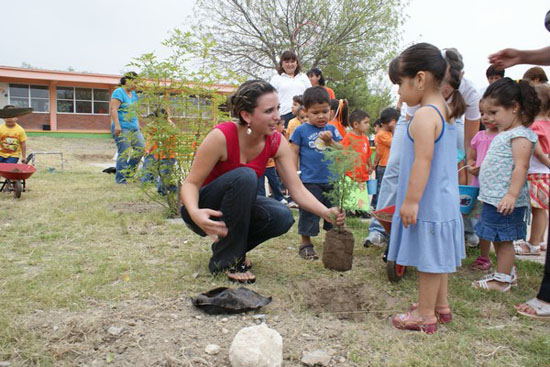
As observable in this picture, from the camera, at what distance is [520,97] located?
303 cm

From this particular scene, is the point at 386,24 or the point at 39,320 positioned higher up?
the point at 386,24

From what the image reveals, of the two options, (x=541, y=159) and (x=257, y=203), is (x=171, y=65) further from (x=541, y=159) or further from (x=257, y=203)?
(x=541, y=159)

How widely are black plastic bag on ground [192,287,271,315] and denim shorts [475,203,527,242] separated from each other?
1703 mm

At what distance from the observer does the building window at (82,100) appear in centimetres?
2748

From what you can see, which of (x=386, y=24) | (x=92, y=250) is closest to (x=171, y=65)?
(x=92, y=250)

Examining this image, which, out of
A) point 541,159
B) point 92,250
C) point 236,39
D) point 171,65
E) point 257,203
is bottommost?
point 92,250

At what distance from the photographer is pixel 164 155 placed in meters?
4.89

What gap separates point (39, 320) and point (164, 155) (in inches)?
111

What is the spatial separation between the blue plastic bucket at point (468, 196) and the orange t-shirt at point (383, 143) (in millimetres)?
2259

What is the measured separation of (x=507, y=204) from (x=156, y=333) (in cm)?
241

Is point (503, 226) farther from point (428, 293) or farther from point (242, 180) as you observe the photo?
point (242, 180)

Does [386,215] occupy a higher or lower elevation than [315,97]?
lower

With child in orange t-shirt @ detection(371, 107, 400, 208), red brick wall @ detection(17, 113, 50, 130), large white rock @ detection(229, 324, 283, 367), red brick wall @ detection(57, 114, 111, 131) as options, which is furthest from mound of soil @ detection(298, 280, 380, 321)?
red brick wall @ detection(17, 113, 50, 130)

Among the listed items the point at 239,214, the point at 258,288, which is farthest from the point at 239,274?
the point at 239,214
